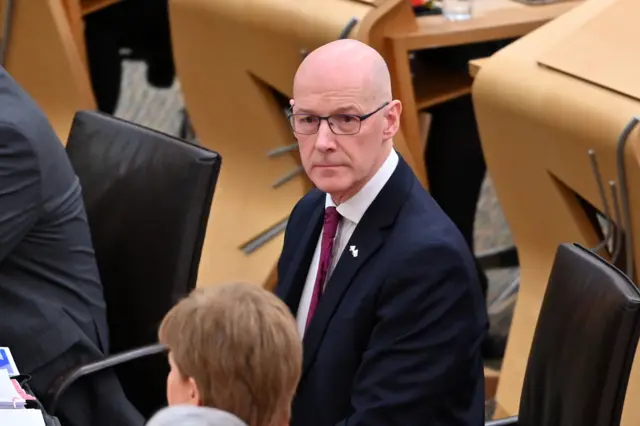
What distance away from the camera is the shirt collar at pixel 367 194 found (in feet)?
5.60

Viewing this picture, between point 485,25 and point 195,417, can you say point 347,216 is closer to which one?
point 195,417

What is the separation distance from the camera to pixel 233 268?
3.16 metres

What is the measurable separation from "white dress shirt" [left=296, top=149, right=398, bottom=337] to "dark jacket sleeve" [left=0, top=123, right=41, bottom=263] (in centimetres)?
52

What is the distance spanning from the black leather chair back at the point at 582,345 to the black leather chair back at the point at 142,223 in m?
0.69

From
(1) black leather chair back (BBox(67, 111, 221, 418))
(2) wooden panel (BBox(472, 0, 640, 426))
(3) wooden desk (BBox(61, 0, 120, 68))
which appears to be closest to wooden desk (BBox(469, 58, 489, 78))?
(2) wooden panel (BBox(472, 0, 640, 426))

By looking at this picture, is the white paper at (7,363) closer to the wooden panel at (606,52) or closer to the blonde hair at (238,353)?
the blonde hair at (238,353)

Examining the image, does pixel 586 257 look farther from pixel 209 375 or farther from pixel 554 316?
pixel 209 375

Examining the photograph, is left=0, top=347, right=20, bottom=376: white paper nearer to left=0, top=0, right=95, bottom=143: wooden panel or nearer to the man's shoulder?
the man's shoulder

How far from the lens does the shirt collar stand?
1.71 metres

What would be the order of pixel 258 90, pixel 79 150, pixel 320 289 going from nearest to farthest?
pixel 320 289 → pixel 79 150 → pixel 258 90

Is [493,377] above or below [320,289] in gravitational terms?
below

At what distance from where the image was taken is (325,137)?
1.69 meters

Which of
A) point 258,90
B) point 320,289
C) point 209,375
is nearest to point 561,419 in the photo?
point 320,289

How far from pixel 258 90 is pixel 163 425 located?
190 cm
